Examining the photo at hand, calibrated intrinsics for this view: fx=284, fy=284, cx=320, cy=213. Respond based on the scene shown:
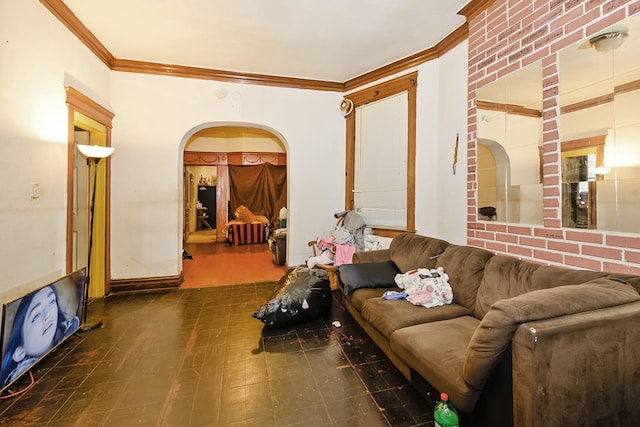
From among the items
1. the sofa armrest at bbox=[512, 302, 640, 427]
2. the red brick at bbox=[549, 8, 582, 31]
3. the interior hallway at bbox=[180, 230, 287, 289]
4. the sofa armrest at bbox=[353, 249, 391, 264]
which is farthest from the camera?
the interior hallway at bbox=[180, 230, 287, 289]

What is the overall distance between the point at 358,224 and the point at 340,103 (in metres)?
1.94

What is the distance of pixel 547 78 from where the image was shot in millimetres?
1958

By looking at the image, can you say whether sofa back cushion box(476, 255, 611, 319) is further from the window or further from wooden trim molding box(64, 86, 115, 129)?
wooden trim molding box(64, 86, 115, 129)

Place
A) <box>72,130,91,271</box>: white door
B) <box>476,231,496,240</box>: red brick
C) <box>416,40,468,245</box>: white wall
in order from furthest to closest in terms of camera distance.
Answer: <box>72,130,91,271</box>: white door < <box>416,40,468,245</box>: white wall < <box>476,231,496,240</box>: red brick

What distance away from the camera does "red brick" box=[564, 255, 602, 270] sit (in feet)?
5.49

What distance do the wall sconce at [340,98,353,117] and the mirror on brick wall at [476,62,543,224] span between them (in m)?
2.01

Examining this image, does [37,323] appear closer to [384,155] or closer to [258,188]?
[384,155]

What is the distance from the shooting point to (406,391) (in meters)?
1.77

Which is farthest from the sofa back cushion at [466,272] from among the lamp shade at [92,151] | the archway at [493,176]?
the lamp shade at [92,151]

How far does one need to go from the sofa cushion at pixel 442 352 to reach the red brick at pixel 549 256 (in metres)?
0.65

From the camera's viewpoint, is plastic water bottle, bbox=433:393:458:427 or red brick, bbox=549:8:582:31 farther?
red brick, bbox=549:8:582:31

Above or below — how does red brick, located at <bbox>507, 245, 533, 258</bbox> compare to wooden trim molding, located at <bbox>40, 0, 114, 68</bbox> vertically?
below

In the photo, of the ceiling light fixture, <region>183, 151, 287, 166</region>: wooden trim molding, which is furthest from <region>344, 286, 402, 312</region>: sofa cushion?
<region>183, 151, 287, 166</region>: wooden trim molding

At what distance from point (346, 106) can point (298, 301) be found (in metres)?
3.01
